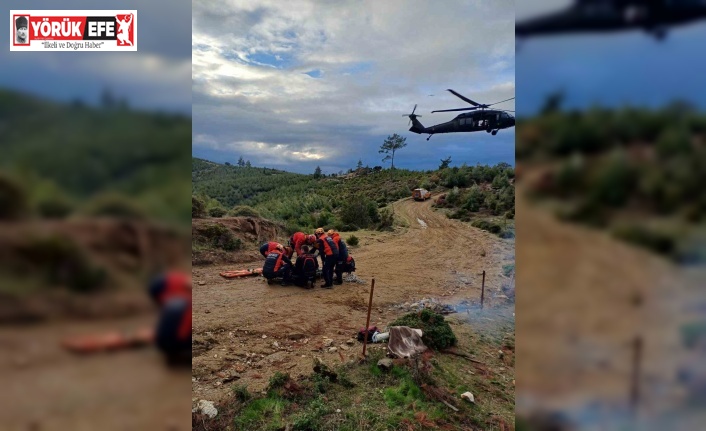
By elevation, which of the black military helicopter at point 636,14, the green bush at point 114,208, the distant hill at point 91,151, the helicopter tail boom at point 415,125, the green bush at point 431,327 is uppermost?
the helicopter tail boom at point 415,125

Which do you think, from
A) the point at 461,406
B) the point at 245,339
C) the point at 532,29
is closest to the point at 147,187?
the point at 532,29

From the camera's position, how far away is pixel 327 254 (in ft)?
23.2

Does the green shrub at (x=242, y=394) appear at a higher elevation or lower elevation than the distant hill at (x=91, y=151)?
lower

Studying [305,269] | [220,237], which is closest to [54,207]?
[305,269]

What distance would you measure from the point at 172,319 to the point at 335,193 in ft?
20.6

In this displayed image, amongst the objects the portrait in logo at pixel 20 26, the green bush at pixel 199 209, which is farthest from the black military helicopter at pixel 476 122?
the green bush at pixel 199 209

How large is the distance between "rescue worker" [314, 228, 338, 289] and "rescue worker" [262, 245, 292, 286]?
27.0 inches

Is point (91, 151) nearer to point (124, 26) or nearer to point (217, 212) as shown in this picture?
point (124, 26)

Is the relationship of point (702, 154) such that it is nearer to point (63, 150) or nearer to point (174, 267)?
point (174, 267)

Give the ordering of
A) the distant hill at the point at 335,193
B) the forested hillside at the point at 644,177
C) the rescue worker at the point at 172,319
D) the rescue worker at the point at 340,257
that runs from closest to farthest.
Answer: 1. the forested hillside at the point at 644,177
2. the rescue worker at the point at 172,319
3. the distant hill at the point at 335,193
4. the rescue worker at the point at 340,257

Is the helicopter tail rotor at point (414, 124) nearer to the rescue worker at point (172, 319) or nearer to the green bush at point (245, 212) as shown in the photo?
the rescue worker at point (172, 319)

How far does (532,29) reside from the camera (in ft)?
4.10

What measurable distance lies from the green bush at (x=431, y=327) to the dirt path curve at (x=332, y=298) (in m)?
0.51

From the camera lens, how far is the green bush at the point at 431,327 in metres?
5.38
